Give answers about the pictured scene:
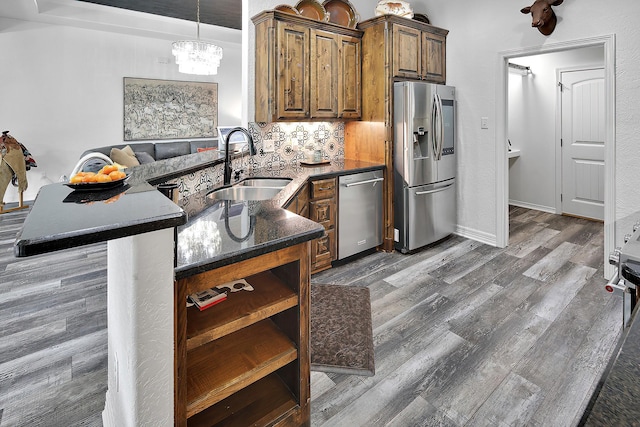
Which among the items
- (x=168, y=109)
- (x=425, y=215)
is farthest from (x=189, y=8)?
(x=425, y=215)

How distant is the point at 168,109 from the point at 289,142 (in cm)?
431

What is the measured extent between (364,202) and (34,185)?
19.2 ft

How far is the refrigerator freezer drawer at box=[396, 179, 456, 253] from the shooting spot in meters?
3.70

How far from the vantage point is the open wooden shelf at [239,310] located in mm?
1137

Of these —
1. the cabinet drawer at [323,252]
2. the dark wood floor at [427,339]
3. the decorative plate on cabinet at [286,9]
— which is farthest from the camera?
the decorative plate on cabinet at [286,9]

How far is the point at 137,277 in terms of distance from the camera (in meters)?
0.92

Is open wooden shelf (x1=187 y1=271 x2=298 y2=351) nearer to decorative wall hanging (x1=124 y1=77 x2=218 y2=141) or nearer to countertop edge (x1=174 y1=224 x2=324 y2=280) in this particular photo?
countertop edge (x1=174 y1=224 x2=324 y2=280)

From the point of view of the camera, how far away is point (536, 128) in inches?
212

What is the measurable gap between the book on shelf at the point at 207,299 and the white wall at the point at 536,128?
5574mm

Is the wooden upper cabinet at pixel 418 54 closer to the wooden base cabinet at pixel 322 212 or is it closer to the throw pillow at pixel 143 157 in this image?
the wooden base cabinet at pixel 322 212

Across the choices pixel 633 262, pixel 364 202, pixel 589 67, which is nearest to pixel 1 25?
pixel 364 202

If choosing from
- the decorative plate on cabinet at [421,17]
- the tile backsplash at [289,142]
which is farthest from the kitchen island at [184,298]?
the decorative plate on cabinet at [421,17]

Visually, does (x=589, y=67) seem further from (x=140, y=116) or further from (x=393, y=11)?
(x=140, y=116)

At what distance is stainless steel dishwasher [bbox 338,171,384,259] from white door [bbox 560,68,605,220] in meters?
3.22
